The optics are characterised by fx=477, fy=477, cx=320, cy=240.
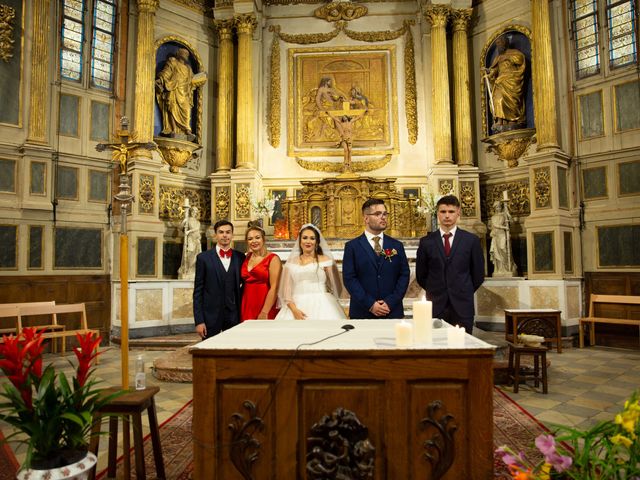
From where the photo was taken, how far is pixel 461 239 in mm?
3602

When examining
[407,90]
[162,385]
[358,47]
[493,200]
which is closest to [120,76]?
[358,47]

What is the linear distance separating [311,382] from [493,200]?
8.58 metres

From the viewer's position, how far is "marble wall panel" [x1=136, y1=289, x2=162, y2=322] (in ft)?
26.6

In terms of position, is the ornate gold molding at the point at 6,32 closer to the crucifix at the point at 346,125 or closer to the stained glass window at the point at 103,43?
the stained glass window at the point at 103,43

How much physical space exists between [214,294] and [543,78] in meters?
7.52

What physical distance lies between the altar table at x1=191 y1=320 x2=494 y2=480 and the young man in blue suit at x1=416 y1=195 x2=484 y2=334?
5.32ft

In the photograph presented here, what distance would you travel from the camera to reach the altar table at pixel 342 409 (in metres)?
1.87

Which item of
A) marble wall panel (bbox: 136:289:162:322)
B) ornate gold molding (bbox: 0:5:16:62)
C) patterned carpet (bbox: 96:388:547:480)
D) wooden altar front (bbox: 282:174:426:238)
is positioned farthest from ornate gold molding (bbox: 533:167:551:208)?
ornate gold molding (bbox: 0:5:16:62)

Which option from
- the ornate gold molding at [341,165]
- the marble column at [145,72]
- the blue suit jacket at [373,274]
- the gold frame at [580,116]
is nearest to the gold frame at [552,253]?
the gold frame at [580,116]

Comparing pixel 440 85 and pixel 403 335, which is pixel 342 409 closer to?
pixel 403 335

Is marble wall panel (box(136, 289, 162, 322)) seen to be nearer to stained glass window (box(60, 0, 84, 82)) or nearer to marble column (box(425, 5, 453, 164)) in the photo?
stained glass window (box(60, 0, 84, 82))

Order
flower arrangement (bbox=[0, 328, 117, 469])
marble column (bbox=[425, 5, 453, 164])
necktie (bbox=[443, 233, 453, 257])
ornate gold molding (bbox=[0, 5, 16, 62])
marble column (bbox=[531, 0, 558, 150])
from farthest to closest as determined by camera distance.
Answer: marble column (bbox=[425, 5, 453, 164])
marble column (bbox=[531, 0, 558, 150])
ornate gold molding (bbox=[0, 5, 16, 62])
necktie (bbox=[443, 233, 453, 257])
flower arrangement (bbox=[0, 328, 117, 469])

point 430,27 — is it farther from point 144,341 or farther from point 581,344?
point 144,341

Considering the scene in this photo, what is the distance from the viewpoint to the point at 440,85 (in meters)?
9.62
